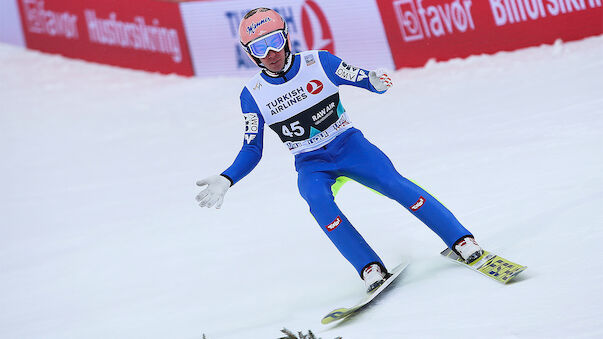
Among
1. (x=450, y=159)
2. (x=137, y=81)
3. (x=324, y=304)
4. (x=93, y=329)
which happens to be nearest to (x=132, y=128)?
(x=137, y=81)

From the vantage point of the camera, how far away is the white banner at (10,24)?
1395 centimetres

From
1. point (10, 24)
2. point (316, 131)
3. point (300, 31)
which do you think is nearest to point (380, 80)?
point (316, 131)

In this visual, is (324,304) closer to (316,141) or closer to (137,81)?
(316,141)

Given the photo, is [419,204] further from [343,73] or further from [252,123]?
[252,123]

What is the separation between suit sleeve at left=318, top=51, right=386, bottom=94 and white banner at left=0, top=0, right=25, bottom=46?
1117 centimetres

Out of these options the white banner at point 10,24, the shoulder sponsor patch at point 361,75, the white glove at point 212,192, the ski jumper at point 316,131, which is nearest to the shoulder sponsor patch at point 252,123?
the ski jumper at point 316,131

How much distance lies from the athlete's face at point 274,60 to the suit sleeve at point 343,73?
0.80 feet

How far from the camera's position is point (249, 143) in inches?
173

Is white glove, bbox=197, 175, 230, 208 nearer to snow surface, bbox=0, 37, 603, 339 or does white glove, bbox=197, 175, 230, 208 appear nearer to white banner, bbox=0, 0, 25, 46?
snow surface, bbox=0, 37, 603, 339

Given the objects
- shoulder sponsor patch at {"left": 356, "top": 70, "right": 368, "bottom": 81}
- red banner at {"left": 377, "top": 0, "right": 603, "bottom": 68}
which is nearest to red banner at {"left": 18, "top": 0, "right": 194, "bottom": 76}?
red banner at {"left": 377, "top": 0, "right": 603, "bottom": 68}

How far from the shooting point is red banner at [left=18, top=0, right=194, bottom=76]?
474 inches

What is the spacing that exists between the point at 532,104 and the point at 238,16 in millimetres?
5217

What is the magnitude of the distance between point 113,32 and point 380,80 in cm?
967

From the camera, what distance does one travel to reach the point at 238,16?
36.1ft
